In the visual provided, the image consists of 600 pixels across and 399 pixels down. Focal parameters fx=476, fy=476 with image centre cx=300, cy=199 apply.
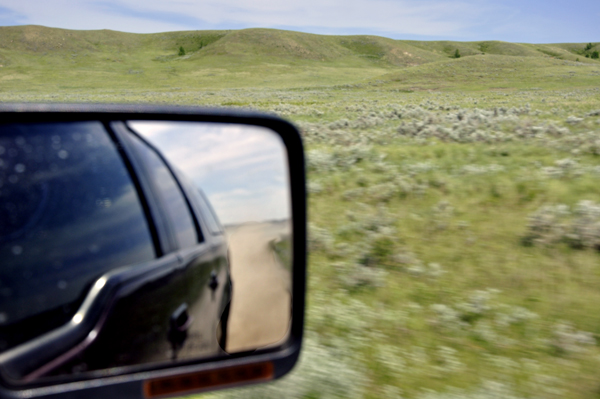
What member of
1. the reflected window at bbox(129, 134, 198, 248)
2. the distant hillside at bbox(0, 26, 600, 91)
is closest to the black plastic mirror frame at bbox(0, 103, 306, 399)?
the reflected window at bbox(129, 134, 198, 248)

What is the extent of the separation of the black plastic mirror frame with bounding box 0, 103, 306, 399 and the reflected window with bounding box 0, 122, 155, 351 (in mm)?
70

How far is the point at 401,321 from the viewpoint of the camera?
371cm

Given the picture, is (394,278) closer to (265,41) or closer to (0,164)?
(0,164)

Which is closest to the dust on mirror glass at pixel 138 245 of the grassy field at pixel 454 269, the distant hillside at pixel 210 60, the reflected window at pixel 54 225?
the reflected window at pixel 54 225

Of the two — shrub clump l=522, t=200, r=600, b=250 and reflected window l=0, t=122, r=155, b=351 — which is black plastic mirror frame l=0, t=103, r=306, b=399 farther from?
shrub clump l=522, t=200, r=600, b=250

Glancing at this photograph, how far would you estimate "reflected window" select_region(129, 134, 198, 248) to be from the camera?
→ 1.82m

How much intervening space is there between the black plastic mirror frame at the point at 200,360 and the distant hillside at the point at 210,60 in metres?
78.3

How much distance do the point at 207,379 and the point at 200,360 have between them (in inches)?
2.6

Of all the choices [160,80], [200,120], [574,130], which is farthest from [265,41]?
Answer: [200,120]

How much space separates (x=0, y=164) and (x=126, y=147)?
0.45 m

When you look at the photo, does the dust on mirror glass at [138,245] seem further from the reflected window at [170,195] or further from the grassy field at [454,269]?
the grassy field at [454,269]

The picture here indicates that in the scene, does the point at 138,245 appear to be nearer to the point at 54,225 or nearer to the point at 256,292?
the point at 54,225

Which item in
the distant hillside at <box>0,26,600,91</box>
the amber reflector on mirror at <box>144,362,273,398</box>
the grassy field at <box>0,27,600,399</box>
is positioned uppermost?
the distant hillside at <box>0,26,600,91</box>

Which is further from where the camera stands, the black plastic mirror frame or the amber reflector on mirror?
the amber reflector on mirror
